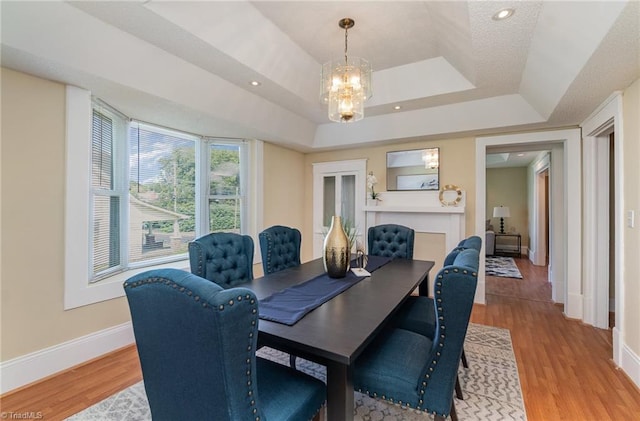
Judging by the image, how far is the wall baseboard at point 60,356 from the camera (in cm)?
201

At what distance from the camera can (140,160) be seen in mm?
3279

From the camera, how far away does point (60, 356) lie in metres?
2.25

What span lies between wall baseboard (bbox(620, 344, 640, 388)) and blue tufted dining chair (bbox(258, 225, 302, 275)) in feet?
9.22

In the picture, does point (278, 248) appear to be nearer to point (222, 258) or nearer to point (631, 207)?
point (222, 258)

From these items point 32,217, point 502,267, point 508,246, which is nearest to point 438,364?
point 32,217

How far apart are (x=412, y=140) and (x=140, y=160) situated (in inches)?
140

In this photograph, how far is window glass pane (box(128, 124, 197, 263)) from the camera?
3.23 meters

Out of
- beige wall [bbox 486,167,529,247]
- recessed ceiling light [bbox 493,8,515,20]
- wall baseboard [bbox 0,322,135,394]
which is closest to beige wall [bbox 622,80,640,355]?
recessed ceiling light [bbox 493,8,515,20]

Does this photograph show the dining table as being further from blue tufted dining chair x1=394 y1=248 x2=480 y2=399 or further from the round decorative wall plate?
the round decorative wall plate

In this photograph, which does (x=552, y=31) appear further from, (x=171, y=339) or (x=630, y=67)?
(x=171, y=339)

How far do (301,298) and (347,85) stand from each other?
5.60ft

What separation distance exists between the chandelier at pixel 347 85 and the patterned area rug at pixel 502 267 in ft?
14.1

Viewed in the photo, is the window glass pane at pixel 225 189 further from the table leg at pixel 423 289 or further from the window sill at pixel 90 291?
the table leg at pixel 423 289

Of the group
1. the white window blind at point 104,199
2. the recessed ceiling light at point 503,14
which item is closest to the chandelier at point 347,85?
the recessed ceiling light at point 503,14
